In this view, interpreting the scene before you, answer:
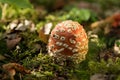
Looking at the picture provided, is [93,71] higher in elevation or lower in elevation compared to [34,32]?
lower

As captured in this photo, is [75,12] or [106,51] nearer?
[106,51]

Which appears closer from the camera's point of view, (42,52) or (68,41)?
(68,41)

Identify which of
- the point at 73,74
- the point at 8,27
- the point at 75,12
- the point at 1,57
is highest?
the point at 75,12

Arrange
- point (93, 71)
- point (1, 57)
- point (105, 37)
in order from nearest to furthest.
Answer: point (93, 71) < point (1, 57) < point (105, 37)

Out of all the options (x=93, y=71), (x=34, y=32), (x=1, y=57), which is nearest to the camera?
(x=93, y=71)

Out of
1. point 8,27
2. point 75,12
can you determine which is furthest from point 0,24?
point 75,12

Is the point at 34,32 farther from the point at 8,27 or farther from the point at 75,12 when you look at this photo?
the point at 75,12
